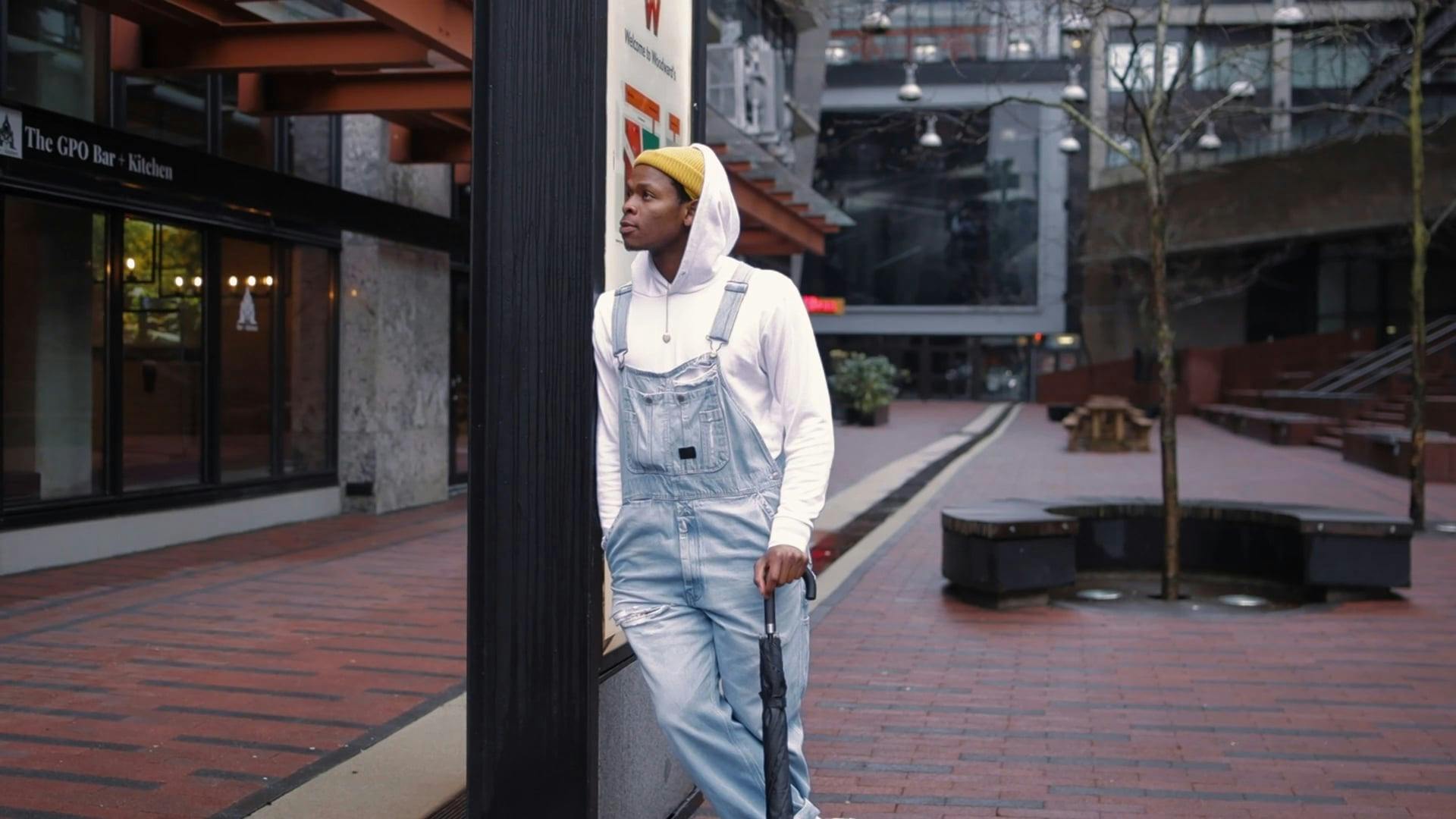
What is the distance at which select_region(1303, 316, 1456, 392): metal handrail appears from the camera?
30.0 m

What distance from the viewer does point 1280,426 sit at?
1033 inches

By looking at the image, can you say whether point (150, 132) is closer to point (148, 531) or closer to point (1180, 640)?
point (148, 531)

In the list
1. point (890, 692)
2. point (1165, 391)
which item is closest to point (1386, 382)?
point (1165, 391)

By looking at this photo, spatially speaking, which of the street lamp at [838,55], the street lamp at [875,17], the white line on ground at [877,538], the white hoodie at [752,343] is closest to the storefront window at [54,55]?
the street lamp at [875,17]

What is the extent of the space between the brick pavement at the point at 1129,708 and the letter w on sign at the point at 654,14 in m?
2.39

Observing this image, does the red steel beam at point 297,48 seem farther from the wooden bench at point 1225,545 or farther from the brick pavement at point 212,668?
the wooden bench at point 1225,545

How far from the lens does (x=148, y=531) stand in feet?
34.4

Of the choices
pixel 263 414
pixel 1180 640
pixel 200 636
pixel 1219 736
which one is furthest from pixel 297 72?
pixel 1219 736

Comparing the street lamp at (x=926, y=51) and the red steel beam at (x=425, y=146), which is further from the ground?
the street lamp at (x=926, y=51)

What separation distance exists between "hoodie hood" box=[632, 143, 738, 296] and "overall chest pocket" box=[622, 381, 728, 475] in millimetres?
239

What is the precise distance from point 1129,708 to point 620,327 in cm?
354

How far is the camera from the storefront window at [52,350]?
366 inches

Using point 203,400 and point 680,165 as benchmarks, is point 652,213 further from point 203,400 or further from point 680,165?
point 203,400

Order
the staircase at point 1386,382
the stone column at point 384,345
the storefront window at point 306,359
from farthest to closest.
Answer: the staircase at point 1386,382
the stone column at point 384,345
the storefront window at point 306,359
